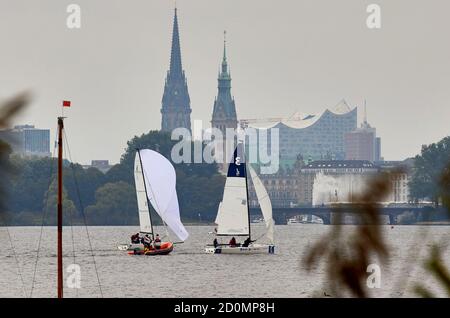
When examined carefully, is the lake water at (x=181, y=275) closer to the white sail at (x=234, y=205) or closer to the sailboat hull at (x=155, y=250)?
the sailboat hull at (x=155, y=250)

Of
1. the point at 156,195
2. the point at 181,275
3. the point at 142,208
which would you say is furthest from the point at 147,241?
the point at 181,275

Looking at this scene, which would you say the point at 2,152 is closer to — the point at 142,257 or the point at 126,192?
the point at 142,257

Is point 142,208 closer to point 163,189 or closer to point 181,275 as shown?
point 163,189

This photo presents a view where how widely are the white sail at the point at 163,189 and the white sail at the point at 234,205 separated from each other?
3316 millimetres

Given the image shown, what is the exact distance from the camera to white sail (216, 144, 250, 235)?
323 feet

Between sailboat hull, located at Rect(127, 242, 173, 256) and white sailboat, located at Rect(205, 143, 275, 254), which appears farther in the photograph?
white sailboat, located at Rect(205, 143, 275, 254)

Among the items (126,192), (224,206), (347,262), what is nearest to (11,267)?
(224,206)

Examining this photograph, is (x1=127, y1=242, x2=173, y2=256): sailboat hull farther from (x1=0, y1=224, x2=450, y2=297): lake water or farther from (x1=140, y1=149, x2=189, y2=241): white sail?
(x1=140, y1=149, x2=189, y2=241): white sail

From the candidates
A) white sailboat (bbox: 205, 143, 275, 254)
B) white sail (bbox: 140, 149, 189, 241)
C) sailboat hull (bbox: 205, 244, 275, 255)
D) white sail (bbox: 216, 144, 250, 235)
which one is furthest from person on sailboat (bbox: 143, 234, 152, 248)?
white sail (bbox: 216, 144, 250, 235)

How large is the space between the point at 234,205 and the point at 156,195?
697 centimetres

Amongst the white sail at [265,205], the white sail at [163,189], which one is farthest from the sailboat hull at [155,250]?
the white sail at [265,205]

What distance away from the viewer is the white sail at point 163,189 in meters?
102
